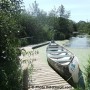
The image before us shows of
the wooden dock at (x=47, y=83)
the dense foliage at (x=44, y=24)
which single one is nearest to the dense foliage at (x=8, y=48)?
the wooden dock at (x=47, y=83)

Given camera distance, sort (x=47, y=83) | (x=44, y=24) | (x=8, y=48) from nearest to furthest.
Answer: (x=8, y=48)
(x=47, y=83)
(x=44, y=24)

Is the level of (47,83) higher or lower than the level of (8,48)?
lower

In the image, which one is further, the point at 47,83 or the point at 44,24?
the point at 44,24

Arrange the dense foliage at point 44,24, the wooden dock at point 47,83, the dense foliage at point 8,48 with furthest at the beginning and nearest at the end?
1. the dense foliage at point 44,24
2. the wooden dock at point 47,83
3. the dense foliage at point 8,48

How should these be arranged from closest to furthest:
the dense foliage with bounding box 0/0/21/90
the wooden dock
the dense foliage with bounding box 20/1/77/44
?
the dense foliage with bounding box 0/0/21/90 < the wooden dock < the dense foliage with bounding box 20/1/77/44

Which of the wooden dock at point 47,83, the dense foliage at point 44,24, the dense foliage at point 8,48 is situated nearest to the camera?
the dense foliage at point 8,48

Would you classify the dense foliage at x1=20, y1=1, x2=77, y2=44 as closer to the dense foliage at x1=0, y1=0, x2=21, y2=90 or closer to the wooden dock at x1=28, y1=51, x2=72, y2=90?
the wooden dock at x1=28, y1=51, x2=72, y2=90

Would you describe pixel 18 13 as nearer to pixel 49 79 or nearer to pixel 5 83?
pixel 5 83

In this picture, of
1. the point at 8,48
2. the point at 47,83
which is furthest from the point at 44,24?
the point at 8,48

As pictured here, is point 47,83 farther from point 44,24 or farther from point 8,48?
point 44,24

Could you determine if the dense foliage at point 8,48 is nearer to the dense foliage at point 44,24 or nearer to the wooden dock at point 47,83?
the wooden dock at point 47,83

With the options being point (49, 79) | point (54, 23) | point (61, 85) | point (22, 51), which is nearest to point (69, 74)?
point (49, 79)

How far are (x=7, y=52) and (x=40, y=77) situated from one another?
486cm

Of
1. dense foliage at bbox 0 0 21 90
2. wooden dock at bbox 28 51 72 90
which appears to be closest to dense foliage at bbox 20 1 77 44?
wooden dock at bbox 28 51 72 90
